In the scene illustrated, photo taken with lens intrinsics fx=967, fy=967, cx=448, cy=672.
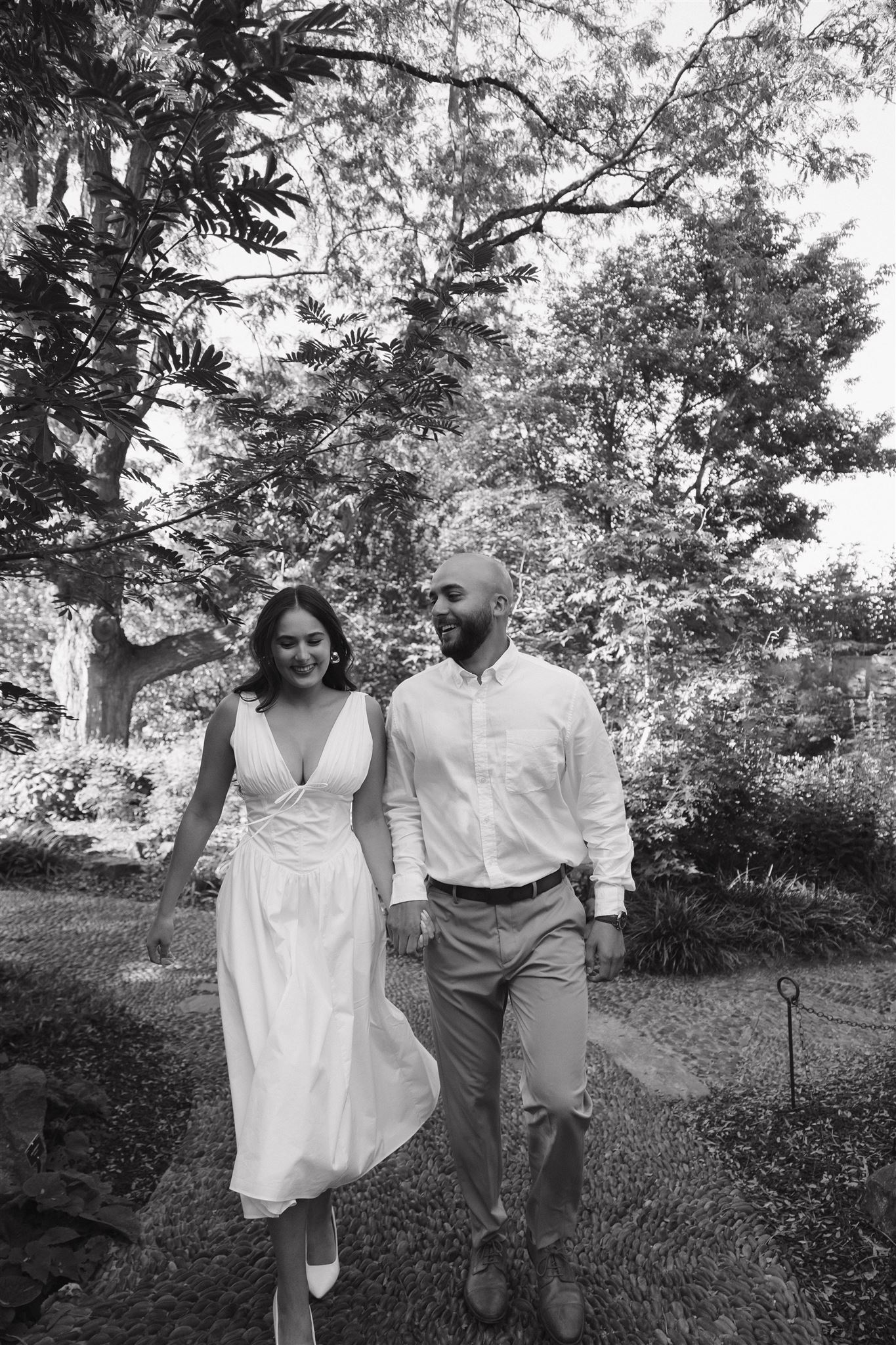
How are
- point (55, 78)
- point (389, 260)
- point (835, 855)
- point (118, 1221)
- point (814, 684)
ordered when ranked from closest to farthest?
point (55, 78) → point (118, 1221) → point (835, 855) → point (389, 260) → point (814, 684)

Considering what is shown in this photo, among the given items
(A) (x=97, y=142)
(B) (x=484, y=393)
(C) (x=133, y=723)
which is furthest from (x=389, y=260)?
(C) (x=133, y=723)

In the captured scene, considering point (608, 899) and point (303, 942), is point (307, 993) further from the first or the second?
point (608, 899)

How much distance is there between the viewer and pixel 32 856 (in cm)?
979

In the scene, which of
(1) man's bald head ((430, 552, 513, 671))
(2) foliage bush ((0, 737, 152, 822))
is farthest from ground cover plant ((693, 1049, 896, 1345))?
(2) foliage bush ((0, 737, 152, 822))

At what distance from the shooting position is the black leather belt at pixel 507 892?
2.87 metres

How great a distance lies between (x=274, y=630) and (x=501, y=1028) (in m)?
1.39

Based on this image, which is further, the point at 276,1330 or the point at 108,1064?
the point at 108,1064

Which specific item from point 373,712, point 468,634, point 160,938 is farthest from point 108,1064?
point 468,634

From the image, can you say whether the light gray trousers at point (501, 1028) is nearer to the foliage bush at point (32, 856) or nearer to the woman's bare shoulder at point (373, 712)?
the woman's bare shoulder at point (373, 712)

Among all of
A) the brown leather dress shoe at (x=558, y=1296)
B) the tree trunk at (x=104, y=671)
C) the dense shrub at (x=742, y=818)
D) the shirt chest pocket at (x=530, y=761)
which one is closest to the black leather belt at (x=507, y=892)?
the shirt chest pocket at (x=530, y=761)

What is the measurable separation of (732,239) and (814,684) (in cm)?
646

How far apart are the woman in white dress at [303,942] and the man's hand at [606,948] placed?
496mm

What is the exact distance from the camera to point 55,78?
2375 millimetres

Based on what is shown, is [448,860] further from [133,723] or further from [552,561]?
[133,723]
